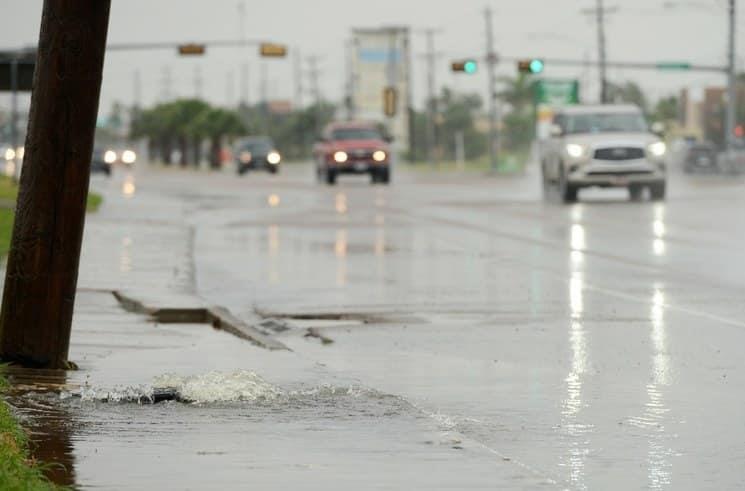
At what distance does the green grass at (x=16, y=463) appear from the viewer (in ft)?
26.9

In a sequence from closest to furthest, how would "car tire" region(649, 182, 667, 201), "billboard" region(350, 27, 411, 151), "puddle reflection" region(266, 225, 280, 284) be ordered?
"puddle reflection" region(266, 225, 280, 284) → "car tire" region(649, 182, 667, 201) → "billboard" region(350, 27, 411, 151)

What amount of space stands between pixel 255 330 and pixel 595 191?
40523 millimetres

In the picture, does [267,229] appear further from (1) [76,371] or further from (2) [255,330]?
(1) [76,371]

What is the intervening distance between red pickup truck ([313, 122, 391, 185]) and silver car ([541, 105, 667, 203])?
18542mm

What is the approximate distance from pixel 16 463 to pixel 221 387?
10.1 ft

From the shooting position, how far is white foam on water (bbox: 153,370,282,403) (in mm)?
11625

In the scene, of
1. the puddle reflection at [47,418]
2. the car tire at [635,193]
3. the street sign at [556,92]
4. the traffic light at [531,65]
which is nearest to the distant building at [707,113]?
the street sign at [556,92]

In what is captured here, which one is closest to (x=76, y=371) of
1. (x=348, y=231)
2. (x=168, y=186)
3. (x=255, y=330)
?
(x=255, y=330)

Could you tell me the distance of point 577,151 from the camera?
45812mm

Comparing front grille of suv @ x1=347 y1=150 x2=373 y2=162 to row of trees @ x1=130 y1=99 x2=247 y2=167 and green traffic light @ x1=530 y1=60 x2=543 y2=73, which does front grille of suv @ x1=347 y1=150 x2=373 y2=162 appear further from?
row of trees @ x1=130 y1=99 x2=247 y2=167

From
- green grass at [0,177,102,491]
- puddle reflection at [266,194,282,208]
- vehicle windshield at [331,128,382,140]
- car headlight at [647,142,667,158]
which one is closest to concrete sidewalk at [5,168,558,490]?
green grass at [0,177,102,491]

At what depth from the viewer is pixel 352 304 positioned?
762 inches

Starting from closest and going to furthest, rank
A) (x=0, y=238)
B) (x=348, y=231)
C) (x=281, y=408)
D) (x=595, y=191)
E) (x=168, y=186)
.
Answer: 1. (x=281, y=408)
2. (x=0, y=238)
3. (x=348, y=231)
4. (x=595, y=191)
5. (x=168, y=186)

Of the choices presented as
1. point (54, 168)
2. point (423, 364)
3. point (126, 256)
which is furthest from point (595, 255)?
point (54, 168)
